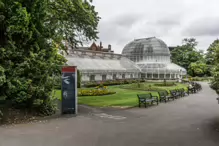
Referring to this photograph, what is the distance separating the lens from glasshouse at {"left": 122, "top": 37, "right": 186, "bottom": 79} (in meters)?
54.5

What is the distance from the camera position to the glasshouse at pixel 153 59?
54531 millimetres

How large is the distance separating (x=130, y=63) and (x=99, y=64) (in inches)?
512

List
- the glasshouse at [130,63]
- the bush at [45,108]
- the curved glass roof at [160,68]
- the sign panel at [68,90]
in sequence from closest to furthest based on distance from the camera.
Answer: the bush at [45,108] < the sign panel at [68,90] < the glasshouse at [130,63] < the curved glass roof at [160,68]

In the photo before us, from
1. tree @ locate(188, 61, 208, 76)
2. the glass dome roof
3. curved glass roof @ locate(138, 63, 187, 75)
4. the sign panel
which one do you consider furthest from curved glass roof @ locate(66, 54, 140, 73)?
the sign panel

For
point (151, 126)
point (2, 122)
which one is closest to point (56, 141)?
point (2, 122)

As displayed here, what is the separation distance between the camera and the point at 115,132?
8883 millimetres

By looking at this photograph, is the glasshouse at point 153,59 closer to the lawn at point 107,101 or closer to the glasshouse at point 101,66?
the glasshouse at point 101,66

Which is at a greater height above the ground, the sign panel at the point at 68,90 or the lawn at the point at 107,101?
the sign panel at the point at 68,90

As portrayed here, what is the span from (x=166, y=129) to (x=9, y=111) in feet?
27.8

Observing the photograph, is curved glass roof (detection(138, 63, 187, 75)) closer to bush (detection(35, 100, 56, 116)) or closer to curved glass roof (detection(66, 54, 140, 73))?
curved glass roof (detection(66, 54, 140, 73))

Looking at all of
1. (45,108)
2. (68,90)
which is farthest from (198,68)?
(45,108)

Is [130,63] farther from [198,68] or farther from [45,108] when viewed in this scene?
[45,108]

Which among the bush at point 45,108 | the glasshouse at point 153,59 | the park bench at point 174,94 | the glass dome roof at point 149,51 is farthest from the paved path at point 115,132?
the glass dome roof at point 149,51

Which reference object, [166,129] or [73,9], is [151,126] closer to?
[166,129]
